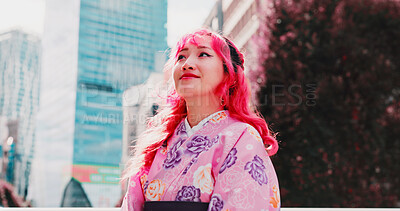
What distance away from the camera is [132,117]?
3002 mm

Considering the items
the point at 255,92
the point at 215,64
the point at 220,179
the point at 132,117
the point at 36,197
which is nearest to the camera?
the point at 220,179

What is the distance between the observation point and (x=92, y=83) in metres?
2.93

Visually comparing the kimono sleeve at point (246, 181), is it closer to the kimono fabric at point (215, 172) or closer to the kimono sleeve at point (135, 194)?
the kimono fabric at point (215, 172)

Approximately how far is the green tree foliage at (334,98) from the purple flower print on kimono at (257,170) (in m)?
2.19

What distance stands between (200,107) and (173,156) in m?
0.18

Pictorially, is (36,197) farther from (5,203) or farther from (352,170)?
(352,170)

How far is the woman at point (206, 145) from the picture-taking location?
980mm

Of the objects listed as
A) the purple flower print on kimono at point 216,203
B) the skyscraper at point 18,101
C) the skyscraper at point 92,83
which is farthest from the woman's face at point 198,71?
the skyscraper at point 18,101

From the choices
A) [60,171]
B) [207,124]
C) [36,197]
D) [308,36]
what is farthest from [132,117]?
[207,124]

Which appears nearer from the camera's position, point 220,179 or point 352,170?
point 220,179

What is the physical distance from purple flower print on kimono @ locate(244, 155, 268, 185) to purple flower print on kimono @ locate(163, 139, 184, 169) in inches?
8.4

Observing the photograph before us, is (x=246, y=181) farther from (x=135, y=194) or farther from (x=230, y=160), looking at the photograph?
(x=135, y=194)

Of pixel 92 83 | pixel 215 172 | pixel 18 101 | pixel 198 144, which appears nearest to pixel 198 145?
pixel 198 144

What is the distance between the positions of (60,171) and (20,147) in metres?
0.33
